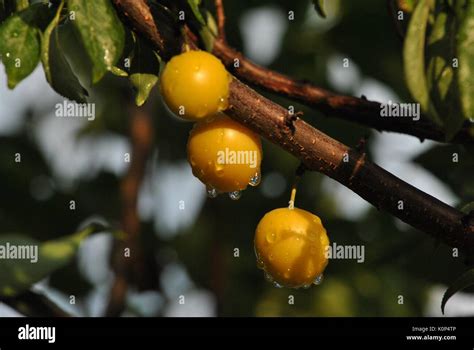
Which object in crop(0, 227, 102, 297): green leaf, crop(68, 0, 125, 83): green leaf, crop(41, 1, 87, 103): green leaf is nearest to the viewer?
crop(68, 0, 125, 83): green leaf

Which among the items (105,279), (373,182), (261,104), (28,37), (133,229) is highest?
(28,37)

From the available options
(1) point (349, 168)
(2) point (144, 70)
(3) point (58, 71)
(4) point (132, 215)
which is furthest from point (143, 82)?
(4) point (132, 215)

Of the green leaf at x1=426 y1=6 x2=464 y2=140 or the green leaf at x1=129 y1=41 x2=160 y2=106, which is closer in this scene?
the green leaf at x1=426 y1=6 x2=464 y2=140

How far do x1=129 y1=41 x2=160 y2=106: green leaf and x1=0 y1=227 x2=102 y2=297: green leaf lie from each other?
485 millimetres

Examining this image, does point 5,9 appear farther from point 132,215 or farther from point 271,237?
point 132,215

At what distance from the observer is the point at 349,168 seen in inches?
60.9

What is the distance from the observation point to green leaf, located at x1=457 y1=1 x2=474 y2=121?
133 cm

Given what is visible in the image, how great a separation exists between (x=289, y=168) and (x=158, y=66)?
185 cm

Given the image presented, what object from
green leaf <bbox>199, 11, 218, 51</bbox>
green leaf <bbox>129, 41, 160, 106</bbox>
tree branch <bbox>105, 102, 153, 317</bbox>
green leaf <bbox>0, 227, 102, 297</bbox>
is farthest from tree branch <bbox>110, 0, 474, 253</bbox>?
tree branch <bbox>105, 102, 153, 317</bbox>

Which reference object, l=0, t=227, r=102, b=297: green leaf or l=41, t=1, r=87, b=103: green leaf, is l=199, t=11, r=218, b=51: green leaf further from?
l=0, t=227, r=102, b=297: green leaf
